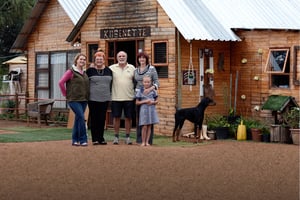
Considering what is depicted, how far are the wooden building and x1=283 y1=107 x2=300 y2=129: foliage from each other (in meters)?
0.80

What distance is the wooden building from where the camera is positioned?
668 inches

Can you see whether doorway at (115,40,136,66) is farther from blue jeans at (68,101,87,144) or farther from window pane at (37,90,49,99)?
blue jeans at (68,101,87,144)

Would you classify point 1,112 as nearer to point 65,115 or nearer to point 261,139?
point 65,115

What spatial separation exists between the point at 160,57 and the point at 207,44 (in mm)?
1247

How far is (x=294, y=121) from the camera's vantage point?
15.9 m

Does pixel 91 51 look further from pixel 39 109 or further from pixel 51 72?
pixel 51 72

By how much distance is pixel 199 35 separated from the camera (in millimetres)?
16578

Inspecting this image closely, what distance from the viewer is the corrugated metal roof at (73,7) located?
2219 centimetres

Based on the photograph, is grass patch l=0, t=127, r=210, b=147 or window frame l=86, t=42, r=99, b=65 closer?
grass patch l=0, t=127, r=210, b=147

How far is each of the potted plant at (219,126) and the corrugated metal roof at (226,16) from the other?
1977 mm

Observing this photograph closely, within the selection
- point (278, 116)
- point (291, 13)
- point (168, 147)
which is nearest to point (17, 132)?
point (168, 147)

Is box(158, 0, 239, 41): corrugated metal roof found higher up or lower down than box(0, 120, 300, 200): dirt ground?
higher up

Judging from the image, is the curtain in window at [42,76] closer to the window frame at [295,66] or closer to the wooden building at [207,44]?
the wooden building at [207,44]

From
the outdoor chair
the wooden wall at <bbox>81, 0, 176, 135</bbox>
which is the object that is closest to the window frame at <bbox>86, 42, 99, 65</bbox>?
the wooden wall at <bbox>81, 0, 176, 135</bbox>
